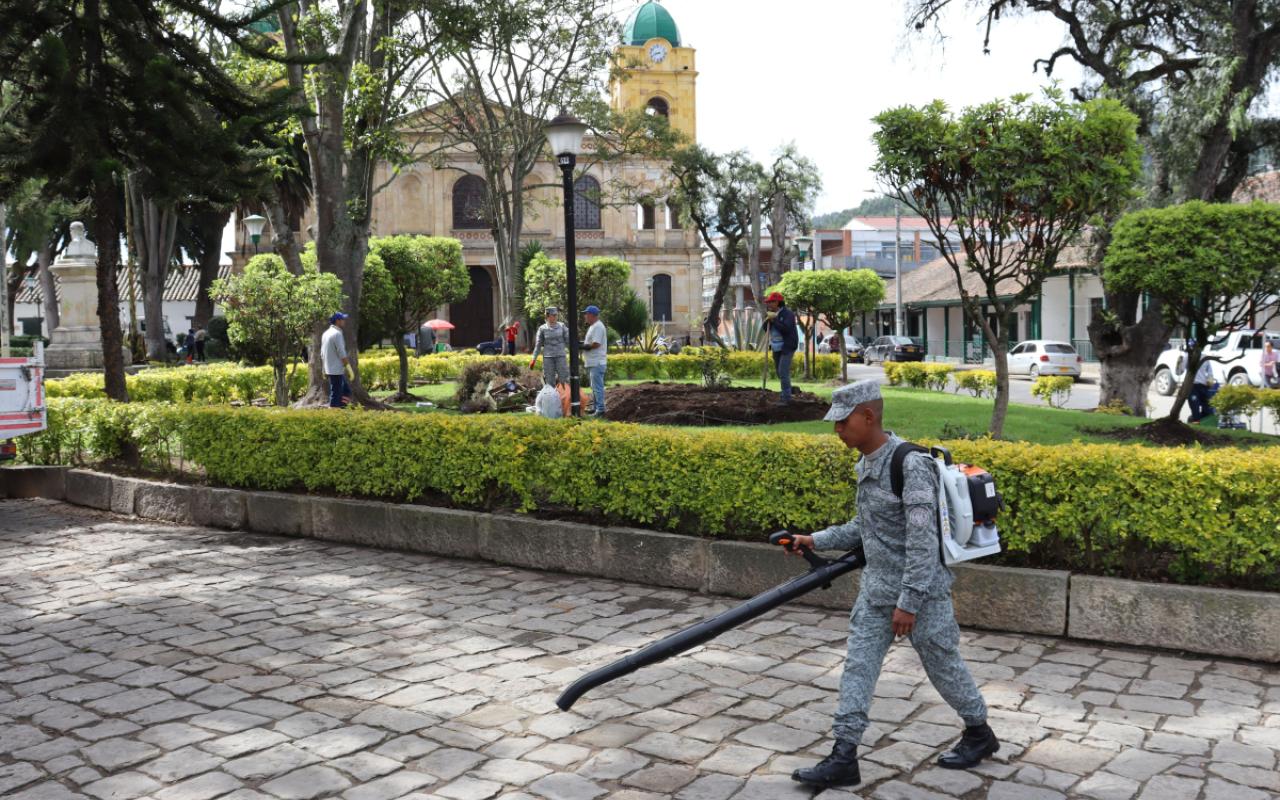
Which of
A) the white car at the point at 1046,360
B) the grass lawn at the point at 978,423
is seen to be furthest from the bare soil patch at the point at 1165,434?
the white car at the point at 1046,360

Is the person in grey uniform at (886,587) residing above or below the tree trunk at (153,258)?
below

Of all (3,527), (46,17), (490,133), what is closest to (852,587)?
(3,527)

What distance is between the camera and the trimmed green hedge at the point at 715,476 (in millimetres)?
A: 5523

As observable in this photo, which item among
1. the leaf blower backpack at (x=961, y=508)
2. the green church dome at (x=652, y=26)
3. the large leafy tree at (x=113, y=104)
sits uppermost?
the green church dome at (x=652, y=26)

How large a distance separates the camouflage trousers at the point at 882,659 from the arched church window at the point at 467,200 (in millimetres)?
53529

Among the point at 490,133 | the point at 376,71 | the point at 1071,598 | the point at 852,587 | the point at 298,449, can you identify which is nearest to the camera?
the point at 1071,598

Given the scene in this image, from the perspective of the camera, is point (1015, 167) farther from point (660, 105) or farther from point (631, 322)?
point (660, 105)

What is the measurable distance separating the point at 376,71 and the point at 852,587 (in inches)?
450

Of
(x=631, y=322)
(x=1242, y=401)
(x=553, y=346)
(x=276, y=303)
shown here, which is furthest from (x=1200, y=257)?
(x=631, y=322)

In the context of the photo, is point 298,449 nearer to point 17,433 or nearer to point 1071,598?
point 17,433

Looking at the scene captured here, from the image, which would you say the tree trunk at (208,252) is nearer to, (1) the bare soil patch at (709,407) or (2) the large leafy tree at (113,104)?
(1) the bare soil patch at (709,407)

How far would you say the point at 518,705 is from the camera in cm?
475

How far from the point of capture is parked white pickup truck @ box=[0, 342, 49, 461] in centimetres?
986

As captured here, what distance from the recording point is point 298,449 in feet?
29.2
